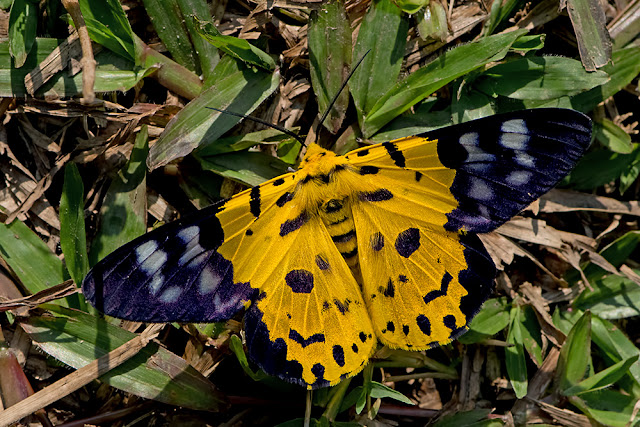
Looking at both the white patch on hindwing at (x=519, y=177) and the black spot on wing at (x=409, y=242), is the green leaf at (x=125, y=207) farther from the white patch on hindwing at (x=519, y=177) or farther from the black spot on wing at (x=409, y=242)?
the white patch on hindwing at (x=519, y=177)

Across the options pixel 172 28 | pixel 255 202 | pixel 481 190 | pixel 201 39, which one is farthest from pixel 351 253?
pixel 172 28

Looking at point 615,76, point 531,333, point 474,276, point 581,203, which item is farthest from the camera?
point 581,203

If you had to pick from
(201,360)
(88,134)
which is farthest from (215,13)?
(201,360)

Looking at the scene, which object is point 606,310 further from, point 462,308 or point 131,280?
point 131,280

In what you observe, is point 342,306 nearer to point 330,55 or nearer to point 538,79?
point 330,55

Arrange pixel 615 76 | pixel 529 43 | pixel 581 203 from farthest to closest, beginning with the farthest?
pixel 581 203 < pixel 615 76 < pixel 529 43

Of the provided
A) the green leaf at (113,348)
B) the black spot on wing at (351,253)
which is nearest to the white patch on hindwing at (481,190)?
the black spot on wing at (351,253)

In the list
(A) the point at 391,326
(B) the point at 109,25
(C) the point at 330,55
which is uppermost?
(B) the point at 109,25
